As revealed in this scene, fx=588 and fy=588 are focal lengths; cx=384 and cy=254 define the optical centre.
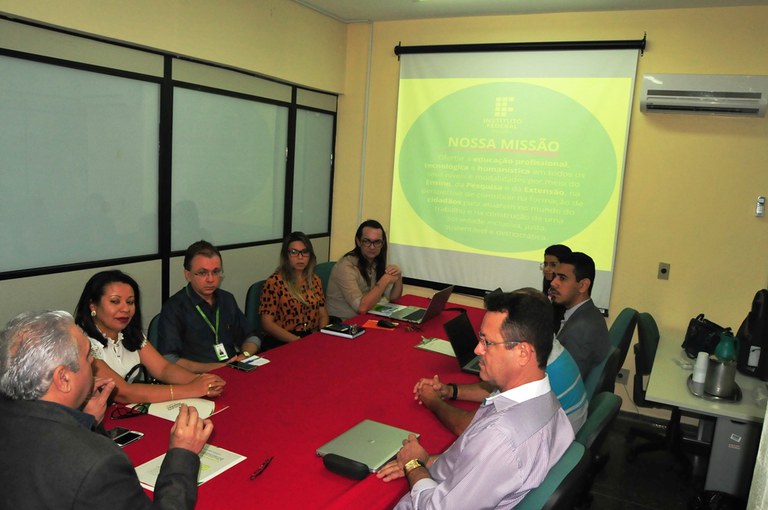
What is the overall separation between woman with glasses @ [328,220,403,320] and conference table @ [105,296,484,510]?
818 mm

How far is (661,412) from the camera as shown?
4660 millimetres

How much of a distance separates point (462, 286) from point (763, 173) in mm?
2439

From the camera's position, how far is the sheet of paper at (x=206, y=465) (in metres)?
1.69

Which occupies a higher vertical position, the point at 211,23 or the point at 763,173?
the point at 211,23

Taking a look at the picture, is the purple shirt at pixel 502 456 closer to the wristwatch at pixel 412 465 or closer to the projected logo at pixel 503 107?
the wristwatch at pixel 412 465


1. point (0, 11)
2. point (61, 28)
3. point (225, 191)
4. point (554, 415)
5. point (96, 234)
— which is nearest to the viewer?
point (554, 415)

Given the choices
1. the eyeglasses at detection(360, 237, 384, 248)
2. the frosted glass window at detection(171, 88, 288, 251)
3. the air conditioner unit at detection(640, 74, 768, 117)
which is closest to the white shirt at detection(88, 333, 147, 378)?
the frosted glass window at detection(171, 88, 288, 251)

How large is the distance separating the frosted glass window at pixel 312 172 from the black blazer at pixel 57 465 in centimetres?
406

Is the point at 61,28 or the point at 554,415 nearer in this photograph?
the point at 554,415

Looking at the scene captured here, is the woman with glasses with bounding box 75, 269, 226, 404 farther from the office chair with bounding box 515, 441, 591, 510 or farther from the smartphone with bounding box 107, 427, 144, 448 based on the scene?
the office chair with bounding box 515, 441, 591, 510

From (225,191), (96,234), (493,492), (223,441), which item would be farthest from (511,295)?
(225,191)

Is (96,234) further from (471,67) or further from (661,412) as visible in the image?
(661,412)

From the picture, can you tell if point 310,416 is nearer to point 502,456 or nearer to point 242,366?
point 242,366

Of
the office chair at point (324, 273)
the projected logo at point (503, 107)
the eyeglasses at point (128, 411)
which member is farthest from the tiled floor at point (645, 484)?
the projected logo at point (503, 107)
